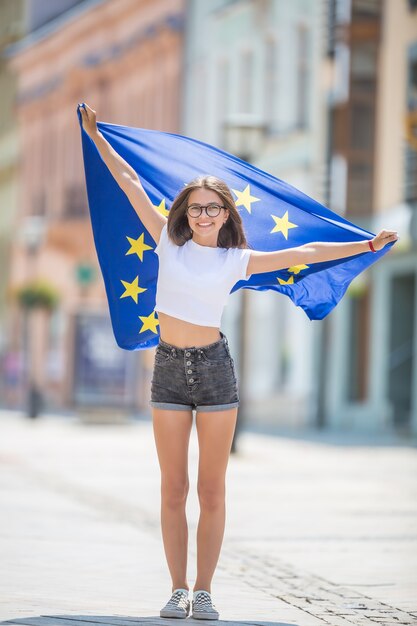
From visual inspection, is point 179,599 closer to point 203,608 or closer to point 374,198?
point 203,608

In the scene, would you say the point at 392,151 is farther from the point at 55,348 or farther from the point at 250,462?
the point at 55,348

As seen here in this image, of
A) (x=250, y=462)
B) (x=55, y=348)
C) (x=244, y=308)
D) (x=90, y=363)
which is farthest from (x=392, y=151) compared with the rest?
(x=55, y=348)

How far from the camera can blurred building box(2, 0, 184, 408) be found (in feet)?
148

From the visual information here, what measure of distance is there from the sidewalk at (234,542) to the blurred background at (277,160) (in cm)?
514

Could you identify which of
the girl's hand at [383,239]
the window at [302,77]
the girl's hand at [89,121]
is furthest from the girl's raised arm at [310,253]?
the window at [302,77]

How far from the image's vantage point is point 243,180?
8.53 metres

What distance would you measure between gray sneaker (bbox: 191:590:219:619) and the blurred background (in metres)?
15.4

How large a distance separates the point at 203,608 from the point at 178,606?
0.36 feet

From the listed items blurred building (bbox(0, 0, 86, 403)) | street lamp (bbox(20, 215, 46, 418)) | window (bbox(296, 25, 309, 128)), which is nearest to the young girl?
street lamp (bbox(20, 215, 46, 418))

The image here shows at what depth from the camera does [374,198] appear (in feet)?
109

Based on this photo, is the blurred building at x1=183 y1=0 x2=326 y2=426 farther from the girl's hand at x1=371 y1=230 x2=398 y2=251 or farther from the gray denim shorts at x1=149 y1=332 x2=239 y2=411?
the gray denim shorts at x1=149 y1=332 x2=239 y2=411

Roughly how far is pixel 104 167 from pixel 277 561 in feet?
9.25

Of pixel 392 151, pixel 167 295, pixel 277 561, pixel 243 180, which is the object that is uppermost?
pixel 392 151

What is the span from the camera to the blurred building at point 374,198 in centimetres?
3141
